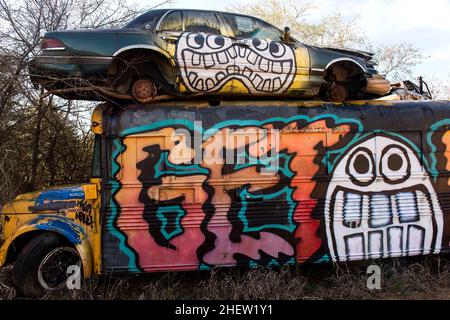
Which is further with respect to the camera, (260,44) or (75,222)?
(260,44)

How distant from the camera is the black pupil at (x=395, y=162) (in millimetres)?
5750

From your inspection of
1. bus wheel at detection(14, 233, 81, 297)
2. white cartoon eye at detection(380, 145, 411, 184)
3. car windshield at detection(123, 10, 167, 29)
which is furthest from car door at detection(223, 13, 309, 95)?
bus wheel at detection(14, 233, 81, 297)

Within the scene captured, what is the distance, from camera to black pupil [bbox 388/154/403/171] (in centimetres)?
575

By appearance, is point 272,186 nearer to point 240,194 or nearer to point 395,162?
point 240,194

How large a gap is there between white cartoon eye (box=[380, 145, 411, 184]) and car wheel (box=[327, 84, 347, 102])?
104 cm

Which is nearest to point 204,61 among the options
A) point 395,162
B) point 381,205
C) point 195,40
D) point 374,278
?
point 195,40

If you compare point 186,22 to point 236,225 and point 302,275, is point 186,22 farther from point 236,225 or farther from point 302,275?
point 302,275

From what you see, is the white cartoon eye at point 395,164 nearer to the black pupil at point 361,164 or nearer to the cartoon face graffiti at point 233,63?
the black pupil at point 361,164

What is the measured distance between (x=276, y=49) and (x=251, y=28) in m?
0.51

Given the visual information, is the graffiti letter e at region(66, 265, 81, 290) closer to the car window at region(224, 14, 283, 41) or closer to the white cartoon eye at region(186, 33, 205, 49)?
the white cartoon eye at region(186, 33, 205, 49)

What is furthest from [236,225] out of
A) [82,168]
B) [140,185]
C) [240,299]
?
[82,168]

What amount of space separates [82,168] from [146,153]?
245 centimetres

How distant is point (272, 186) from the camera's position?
17.9 feet

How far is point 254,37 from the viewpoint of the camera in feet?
20.0
